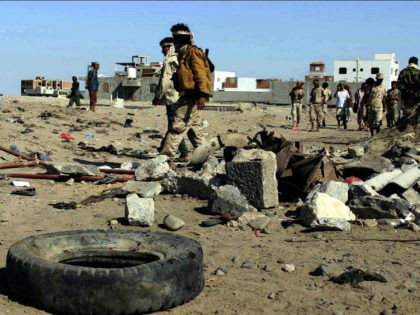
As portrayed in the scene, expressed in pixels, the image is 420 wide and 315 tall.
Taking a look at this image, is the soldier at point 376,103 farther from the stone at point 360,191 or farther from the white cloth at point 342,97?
the stone at point 360,191

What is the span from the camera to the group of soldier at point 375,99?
10.8m

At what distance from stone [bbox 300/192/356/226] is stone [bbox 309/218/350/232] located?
0.22ft

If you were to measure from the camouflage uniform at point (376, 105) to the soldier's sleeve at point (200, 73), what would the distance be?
7.00 metres

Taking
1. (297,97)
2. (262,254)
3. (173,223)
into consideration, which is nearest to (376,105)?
(297,97)

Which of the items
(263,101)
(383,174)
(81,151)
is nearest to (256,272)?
(383,174)

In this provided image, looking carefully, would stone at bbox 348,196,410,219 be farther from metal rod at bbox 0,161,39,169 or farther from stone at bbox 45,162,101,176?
metal rod at bbox 0,161,39,169

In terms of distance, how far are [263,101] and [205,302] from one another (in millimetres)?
55675

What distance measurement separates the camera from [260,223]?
4.97 m

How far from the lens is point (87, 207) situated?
5527 millimetres

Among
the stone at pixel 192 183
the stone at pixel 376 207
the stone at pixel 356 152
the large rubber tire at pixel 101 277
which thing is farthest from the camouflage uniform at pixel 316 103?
the large rubber tire at pixel 101 277

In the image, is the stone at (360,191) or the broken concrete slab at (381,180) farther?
the broken concrete slab at (381,180)

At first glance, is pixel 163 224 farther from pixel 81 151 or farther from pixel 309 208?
pixel 81 151

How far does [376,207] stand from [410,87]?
617 centimetres

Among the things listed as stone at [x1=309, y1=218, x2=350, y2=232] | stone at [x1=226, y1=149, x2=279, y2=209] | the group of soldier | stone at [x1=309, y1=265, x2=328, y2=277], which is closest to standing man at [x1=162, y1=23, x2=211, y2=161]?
stone at [x1=226, y1=149, x2=279, y2=209]
